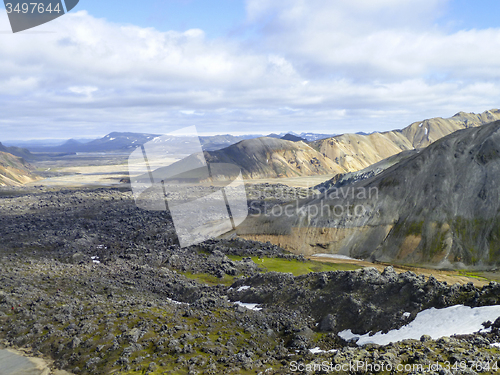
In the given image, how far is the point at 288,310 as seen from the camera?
3803 centimetres

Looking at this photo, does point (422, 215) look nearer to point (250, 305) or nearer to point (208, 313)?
point (250, 305)

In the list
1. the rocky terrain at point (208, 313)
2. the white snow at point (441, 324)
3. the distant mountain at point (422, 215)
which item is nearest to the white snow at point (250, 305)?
the rocky terrain at point (208, 313)

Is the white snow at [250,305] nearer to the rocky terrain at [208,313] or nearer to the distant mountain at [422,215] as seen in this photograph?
the rocky terrain at [208,313]

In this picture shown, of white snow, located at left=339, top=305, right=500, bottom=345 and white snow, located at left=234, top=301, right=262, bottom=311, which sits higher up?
white snow, located at left=339, top=305, right=500, bottom=345

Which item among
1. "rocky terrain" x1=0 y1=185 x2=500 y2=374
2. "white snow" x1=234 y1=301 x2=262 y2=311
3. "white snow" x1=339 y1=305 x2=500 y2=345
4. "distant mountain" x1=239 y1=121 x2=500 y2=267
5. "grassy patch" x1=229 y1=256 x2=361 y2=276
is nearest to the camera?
"white snow" x1=339 y1=305 x2=500 y2=345

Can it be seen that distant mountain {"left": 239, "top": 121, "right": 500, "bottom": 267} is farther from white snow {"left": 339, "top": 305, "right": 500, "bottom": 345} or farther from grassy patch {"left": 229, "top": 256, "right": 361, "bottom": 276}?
white snow {"left": 339, "top": 305, "right": 500, "bottom": 345}

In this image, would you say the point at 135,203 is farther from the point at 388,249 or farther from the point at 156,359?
the point at 156,359

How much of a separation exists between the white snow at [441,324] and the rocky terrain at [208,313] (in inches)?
29.7

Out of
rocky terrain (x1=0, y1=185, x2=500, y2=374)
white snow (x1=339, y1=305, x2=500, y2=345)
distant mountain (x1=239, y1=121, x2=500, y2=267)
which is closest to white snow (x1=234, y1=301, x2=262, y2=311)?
rocky terrain (x1=0, y1=185, x2=500, y2=374)

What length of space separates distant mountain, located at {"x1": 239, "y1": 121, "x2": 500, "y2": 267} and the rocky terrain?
14.0 m

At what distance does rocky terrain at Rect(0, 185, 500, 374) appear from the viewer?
27297 mm

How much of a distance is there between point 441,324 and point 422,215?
4463 cm

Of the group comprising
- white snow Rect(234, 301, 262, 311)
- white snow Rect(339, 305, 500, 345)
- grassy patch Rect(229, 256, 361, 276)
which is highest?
white snow Rect(339, 305, 500, 345)

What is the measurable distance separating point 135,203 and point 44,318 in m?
84.1
